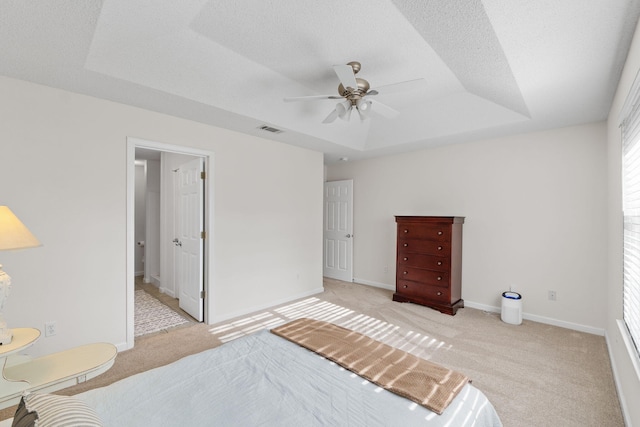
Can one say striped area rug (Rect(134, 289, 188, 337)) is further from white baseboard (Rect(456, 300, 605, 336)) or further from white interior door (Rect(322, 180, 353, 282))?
white baseboard (Rect(456, 300, 605, 336))

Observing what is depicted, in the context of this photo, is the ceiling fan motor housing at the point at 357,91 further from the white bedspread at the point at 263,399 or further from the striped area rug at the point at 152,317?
the striped area rug at the point at 152,317

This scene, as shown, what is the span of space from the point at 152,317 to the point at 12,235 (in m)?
2.36

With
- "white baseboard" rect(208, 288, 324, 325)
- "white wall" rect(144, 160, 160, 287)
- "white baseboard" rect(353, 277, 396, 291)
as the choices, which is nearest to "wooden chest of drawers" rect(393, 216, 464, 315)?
"white baseboard" rect(353, 277, 396, 291)

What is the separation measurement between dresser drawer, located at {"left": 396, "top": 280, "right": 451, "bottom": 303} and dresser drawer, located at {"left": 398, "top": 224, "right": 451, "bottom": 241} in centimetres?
68

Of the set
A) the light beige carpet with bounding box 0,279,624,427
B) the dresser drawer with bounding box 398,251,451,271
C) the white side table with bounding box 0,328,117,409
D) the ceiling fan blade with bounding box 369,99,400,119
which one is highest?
the ceiling fan blade with bounding box 369,99,400,119

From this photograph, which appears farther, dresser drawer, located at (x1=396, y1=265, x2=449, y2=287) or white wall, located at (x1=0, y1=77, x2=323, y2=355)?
dresser drawer, located at (x1=396, y1=265, x2=449, y2=287)

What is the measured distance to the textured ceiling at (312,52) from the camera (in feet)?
5.60

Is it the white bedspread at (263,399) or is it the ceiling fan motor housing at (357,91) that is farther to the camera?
the ceiling fan motor housing at (357,91)

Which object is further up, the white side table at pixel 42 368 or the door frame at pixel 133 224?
the door frame at pixel 133 224

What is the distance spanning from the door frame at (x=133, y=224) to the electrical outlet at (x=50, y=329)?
53 centimetres

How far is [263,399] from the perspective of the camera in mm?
1315

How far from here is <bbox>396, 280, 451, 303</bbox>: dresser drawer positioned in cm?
397

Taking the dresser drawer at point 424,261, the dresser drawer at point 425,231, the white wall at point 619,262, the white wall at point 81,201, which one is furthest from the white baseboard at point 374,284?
the white wall at point 619,262

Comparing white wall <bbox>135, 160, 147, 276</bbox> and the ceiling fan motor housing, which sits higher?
the ceiling fan motor housing
